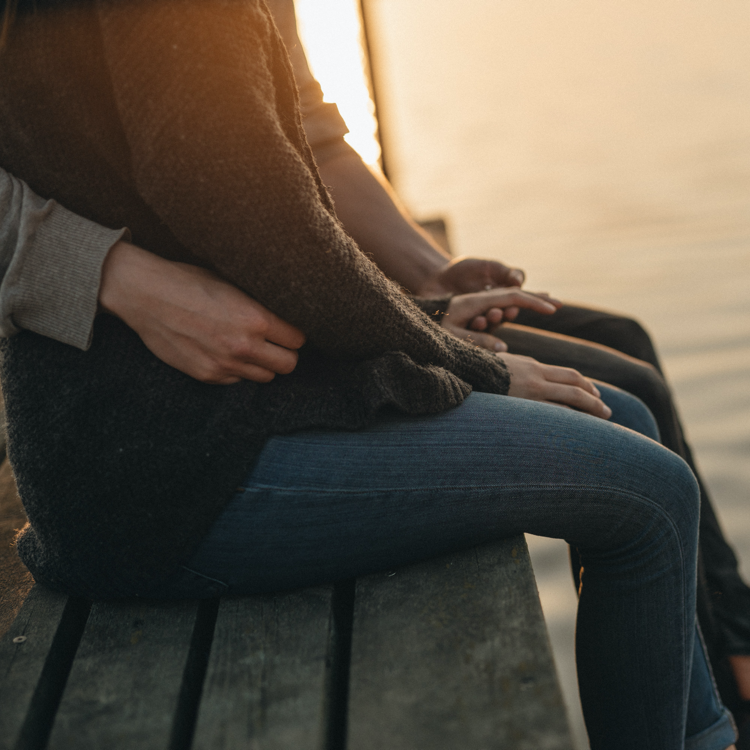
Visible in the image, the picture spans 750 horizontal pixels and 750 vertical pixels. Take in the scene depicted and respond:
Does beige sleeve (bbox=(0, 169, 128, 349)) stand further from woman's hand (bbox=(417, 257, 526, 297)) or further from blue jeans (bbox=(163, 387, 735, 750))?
woman's hand (bbox=(417, 257, 526, 297))

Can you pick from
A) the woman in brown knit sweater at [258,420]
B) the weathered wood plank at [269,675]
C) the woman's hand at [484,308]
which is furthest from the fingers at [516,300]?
the weathered wood plank at [269,675]

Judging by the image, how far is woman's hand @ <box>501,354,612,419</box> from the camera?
119cm

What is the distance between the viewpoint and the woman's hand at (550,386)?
119 cm

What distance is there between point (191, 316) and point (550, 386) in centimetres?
62

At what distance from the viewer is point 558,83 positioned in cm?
965

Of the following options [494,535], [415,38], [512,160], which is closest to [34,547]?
[494,535]

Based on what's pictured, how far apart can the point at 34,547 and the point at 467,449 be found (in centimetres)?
65

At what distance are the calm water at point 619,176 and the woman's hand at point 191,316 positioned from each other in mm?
1415

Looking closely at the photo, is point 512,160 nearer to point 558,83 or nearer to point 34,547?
point 558,83

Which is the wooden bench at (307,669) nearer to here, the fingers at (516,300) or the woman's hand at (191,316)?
the woman's hand at (191,316)

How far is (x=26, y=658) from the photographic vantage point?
970mm

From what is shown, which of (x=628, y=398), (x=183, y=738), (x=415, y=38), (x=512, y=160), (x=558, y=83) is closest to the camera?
(x=183, y=738)

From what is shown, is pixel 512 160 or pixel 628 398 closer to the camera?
pixel 628 398

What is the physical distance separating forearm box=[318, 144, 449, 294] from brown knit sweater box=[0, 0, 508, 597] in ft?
2.58
